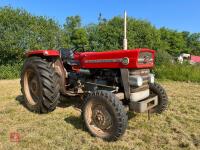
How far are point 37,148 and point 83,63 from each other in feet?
6.17

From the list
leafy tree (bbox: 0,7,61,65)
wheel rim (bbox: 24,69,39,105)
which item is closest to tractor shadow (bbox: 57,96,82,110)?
wheel rim (bbox: 24,69,39,105)

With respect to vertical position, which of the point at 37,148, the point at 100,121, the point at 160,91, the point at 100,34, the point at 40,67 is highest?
the point at 100,34

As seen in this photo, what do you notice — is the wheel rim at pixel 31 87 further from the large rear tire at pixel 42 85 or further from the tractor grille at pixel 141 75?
the tractor grille at pixel 141 75

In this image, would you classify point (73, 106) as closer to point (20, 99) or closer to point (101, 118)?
point (20, 99)

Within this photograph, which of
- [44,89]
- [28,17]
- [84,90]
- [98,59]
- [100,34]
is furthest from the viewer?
[100,34]

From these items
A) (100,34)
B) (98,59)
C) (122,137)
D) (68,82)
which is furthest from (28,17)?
(122,137)

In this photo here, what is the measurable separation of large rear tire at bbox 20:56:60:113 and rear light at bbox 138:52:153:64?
1.78 meters

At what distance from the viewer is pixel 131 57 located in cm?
422

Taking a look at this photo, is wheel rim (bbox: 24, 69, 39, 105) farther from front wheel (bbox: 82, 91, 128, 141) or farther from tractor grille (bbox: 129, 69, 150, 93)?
tractor grille (bbox: 129, 69, 150, 93)

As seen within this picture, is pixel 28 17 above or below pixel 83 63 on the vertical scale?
above

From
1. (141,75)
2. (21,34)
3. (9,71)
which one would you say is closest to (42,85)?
(141,75)

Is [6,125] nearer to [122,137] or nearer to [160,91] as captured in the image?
[122,137]

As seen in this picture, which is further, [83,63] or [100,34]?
[100,34]

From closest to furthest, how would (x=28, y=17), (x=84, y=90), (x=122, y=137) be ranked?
(x=122, y=137) → (x=84, y=90) → (x=28, y=17)
